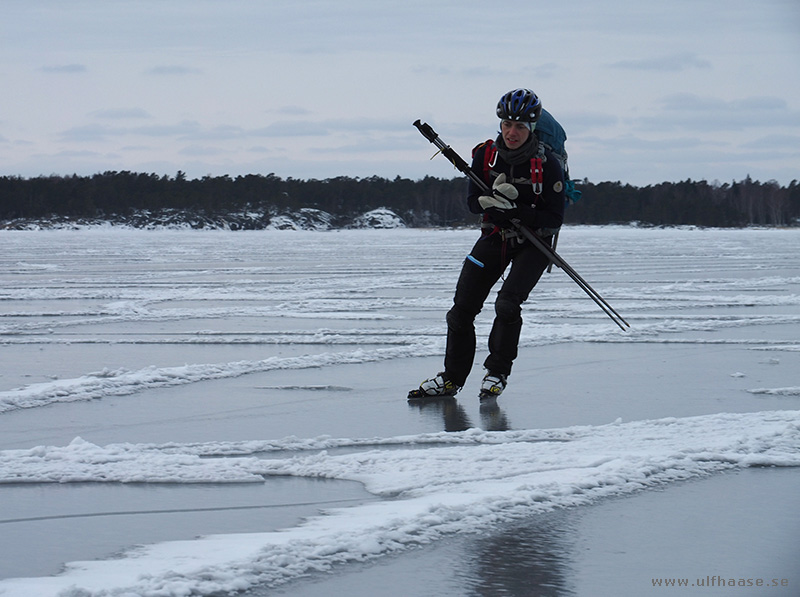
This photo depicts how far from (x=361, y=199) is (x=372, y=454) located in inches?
4064

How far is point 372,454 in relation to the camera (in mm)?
4469

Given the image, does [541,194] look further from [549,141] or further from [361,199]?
[361,199]

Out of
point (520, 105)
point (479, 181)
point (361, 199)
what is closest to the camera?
point (520, 105)

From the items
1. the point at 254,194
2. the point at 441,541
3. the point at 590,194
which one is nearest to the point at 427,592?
the point at 441,541

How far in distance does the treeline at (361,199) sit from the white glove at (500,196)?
8541cm

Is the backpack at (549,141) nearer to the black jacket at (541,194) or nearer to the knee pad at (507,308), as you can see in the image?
the black jacket at (541,194)

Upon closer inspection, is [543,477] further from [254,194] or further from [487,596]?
[254,194]

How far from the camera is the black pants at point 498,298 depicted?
616cm

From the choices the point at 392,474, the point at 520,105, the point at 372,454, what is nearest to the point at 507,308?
the point at 520,105

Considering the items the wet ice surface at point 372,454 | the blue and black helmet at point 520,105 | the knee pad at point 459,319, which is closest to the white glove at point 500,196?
the blue and black helmet at point 520,105

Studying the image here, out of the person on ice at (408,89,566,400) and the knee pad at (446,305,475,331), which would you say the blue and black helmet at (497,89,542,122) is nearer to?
the person on ice at (408,89,566,400)

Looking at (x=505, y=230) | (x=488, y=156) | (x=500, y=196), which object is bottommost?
(x=505, y=230)

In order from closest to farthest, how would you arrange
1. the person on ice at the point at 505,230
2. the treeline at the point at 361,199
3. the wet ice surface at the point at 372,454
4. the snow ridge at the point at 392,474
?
the snow ridge at the point at 392,474 → the wet ice surface at the point at 372,454 → the person on ice at the point at 505,230 → the treeline at the point at 361,199

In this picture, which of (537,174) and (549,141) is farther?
(549,141)
